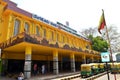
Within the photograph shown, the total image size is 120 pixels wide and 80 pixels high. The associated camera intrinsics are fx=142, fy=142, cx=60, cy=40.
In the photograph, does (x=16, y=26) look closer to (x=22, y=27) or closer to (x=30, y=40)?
(x=22, y=27)

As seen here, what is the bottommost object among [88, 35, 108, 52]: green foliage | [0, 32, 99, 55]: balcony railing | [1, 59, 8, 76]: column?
[1, 59, 8, 76]: column

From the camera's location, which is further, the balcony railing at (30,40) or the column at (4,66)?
the column at (4,66)

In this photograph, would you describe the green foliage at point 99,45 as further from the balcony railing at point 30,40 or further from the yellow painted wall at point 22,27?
the balcony railing at point 30,40

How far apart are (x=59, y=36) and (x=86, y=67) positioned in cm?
971

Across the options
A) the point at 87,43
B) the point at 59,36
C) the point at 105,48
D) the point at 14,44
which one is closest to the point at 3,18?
the point at 14,44

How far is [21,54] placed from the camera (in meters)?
21.0

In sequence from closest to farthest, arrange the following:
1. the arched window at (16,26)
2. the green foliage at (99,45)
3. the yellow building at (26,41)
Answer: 1. the yellow building at (26,41)
2. the arched window at (16,26)
3. the green foliage at (99,45)

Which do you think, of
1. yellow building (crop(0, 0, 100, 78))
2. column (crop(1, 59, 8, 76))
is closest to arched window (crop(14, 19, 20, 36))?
yellow building (crop(0, 0, 100, 78))

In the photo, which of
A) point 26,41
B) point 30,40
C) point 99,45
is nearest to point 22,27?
point 30,40

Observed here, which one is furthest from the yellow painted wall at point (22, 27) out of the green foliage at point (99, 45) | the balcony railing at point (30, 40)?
the green foliage at point (99, 45)

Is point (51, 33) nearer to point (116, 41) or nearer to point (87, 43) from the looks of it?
point (87, 43)

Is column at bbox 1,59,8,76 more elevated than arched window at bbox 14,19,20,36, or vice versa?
arched window at bbox 14,19,20,36

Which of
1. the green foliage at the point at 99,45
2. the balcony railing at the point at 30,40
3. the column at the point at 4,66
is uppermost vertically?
the green foliage at the point at 99,45

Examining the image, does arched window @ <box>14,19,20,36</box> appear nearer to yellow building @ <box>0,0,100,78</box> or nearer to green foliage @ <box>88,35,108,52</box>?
yellow building @ <box>0,0,100,78</box>
